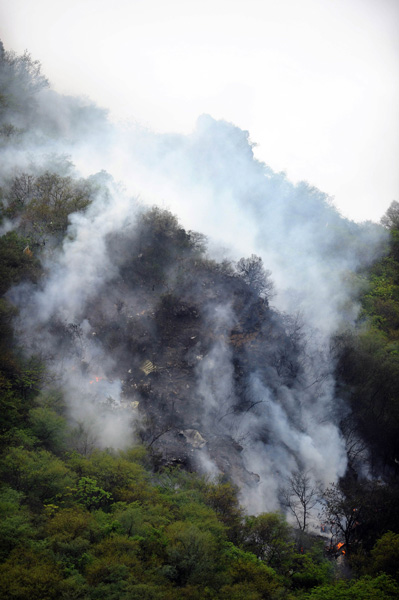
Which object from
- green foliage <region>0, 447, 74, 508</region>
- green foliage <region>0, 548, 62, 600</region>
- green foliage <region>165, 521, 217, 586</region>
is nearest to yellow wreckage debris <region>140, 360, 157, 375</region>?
green foliage <region>0, 447, 74, 508</region>

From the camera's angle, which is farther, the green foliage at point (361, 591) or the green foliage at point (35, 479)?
the green foliage at point (35, 479)

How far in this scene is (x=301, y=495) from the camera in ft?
99.6

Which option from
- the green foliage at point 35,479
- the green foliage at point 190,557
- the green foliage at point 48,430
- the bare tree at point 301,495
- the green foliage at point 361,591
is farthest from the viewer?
the bare tree at point 301,495

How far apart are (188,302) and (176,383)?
7735 millimetres

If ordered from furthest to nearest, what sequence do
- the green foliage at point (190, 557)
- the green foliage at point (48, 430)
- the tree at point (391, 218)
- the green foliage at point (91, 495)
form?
1. the tree at point (391, 218)
2. the green foliage at point (48, 430)
3. the green foliage at point (91, 495)
4. the green foliage at point (190, 557)

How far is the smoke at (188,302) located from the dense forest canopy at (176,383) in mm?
179

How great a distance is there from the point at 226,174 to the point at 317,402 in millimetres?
31883

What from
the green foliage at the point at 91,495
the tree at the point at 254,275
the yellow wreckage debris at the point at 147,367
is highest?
the tree at the point at 254,275

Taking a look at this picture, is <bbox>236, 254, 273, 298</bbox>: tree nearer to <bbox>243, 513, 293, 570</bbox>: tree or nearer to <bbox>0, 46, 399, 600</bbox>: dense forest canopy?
<bbox>0, 46, 399, 600</bbox>: dense forest canopy

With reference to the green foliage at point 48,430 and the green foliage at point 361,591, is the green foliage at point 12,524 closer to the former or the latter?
the green foliage at point 48,430

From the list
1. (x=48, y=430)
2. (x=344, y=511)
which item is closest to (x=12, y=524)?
(x=48, y=430)

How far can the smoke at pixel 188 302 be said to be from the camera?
1287 inches

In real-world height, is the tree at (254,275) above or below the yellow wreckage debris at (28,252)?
above

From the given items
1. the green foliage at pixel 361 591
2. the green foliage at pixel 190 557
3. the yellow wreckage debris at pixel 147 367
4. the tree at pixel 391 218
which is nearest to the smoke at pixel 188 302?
the yellow wreckage debris at pixel 147 367
